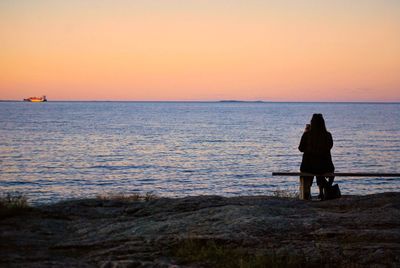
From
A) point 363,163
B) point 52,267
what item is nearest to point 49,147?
point 363,163

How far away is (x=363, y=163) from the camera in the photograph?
38.0 meters

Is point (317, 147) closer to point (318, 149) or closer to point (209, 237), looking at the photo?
point (318, 149)

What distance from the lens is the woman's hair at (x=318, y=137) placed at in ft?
40.4

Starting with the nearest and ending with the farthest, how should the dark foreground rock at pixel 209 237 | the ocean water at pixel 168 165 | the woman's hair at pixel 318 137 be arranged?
the dark foreground rock at pixel 209 237 < the woman's hair at pixel 318 137 < the ocean water at pixel 168 165

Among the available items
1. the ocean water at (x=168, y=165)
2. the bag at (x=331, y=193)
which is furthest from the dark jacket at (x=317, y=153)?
the ocean water at (x=168, y=165)

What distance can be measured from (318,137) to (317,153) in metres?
0.40

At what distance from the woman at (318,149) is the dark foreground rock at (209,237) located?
2.30 m

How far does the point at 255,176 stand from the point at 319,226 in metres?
23.6

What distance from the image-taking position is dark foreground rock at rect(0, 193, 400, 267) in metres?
6.83

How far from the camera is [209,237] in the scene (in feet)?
25.0

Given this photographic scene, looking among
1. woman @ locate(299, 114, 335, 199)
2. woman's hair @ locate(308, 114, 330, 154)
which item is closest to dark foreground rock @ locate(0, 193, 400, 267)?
woman @ locate(299, 114, 335, 199)

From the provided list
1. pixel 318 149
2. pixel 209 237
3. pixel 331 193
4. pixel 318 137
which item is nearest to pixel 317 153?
pixel 318 149

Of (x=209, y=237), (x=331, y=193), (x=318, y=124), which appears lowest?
(x=331, y=193)

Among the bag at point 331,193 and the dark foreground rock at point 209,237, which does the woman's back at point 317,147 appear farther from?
the dark foreground rock at point 209,237
